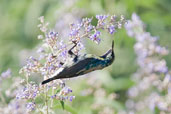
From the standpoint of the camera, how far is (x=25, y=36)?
962cm

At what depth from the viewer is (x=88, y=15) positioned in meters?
6.80

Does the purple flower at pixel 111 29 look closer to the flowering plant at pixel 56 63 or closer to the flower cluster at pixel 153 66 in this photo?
the flowering plant at pixel 56 63

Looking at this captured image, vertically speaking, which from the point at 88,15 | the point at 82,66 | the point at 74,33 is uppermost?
the point at 88,15

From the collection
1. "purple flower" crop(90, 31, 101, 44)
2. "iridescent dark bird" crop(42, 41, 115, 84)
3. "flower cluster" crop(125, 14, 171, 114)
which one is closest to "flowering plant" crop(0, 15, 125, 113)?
"purple flower" crop(90, 31, 101, 44)

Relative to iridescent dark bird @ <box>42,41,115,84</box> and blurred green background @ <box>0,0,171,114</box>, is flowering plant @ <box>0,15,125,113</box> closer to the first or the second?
iridescent dark bird @ <box>42,41,115,84</box>

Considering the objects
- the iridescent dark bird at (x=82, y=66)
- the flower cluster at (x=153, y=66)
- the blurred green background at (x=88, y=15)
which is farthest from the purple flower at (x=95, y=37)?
the blurred green background at (x=88, y=15)

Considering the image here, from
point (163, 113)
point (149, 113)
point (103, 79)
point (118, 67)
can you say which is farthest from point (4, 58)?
point (163, 113)

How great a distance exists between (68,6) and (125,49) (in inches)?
44.6

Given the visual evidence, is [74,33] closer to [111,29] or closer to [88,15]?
[111,29]

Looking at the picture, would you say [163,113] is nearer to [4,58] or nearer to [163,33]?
[163,33]

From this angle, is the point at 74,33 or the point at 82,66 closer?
the point at 82,66

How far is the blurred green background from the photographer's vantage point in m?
5.61

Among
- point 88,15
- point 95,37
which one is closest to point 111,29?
point 95,37

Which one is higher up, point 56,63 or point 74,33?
point 74,33
